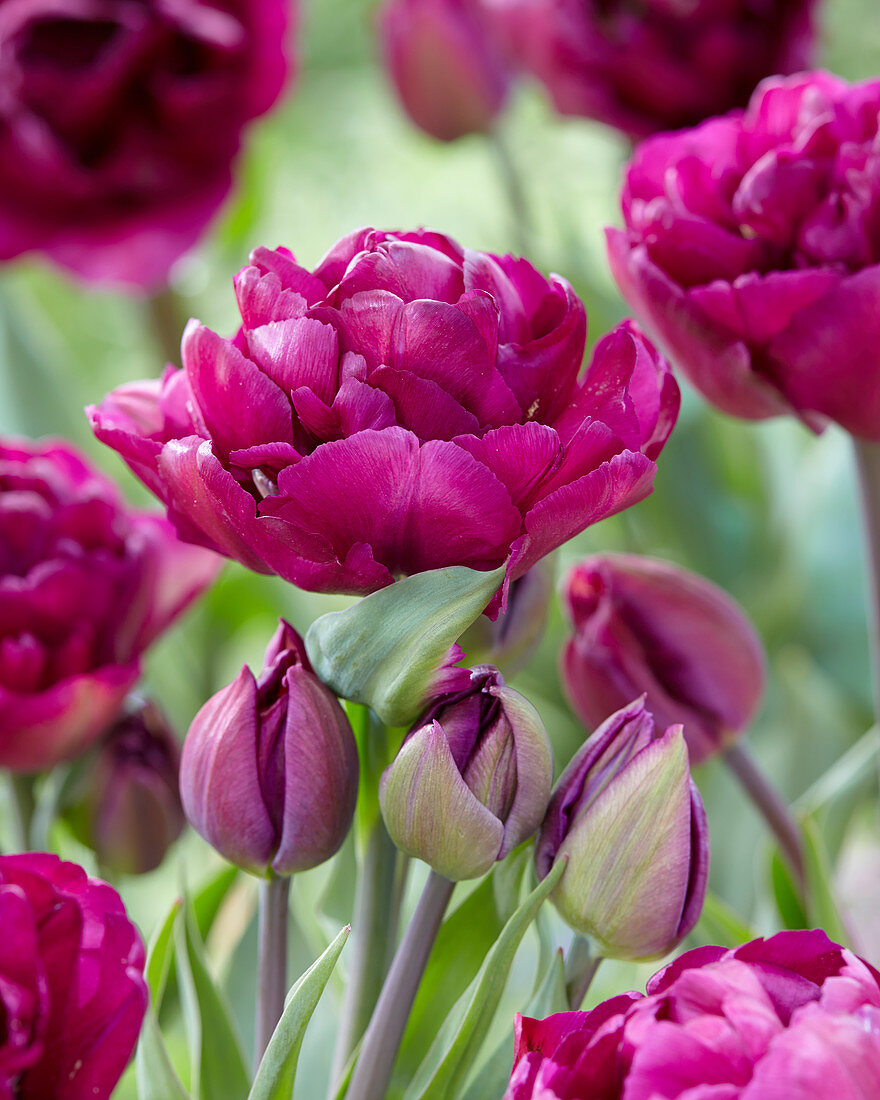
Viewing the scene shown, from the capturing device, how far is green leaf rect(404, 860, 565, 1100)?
0.17 meters

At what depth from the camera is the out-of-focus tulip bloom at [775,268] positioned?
0.72 feet

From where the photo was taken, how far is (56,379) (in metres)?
0.47

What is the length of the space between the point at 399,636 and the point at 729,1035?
6 centimetres

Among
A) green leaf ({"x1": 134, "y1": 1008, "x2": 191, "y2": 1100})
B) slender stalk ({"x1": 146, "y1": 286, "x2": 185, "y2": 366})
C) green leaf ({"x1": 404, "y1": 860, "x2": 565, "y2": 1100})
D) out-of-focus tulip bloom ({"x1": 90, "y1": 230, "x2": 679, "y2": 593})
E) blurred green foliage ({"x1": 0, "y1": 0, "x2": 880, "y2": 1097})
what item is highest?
out-of-focus tulip bloom ({"x1": 90, "y1": 230, "x2": 679, "y2": 593})

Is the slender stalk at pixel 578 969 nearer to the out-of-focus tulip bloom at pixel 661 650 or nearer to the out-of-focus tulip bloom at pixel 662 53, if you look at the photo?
the out-of-focus tulip bloom at pixel 661 650

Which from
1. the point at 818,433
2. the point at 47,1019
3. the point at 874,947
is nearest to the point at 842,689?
the point at 874,947

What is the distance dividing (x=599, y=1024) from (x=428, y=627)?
0.05 m

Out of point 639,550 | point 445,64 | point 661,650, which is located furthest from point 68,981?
point 445,64

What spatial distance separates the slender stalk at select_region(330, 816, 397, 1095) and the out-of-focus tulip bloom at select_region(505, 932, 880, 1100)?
0.04m

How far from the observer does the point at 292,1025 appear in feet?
0.57

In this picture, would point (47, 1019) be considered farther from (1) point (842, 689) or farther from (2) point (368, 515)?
(1) point (842, 689)

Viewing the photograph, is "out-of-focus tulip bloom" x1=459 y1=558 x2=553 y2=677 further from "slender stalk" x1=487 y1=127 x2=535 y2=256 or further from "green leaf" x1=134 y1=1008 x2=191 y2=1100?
"slender stalk" x1=487 y1=127 x2=535 y2=256

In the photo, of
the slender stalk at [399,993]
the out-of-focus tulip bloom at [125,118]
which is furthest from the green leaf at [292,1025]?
the out-of-focus tulip bloom at [125,118]

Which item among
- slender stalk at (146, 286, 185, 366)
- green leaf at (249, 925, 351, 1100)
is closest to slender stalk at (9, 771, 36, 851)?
A: green leaf at (249, 925, 351, 1100)
